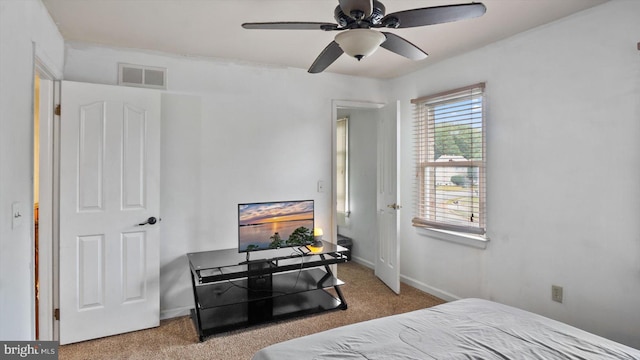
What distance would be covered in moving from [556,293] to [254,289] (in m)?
2.40

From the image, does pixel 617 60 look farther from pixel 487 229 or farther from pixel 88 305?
pixel 88 305

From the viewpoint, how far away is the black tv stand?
2.84m

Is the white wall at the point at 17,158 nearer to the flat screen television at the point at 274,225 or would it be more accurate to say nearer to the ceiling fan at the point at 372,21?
the ceiling fan at the point at 372,21

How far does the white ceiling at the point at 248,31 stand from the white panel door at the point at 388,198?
0.70 m

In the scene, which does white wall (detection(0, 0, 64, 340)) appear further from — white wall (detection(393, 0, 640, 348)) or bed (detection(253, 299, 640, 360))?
white wall (detection(393, 0, 640, 348))

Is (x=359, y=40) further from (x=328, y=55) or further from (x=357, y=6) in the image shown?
(x=328, y=55)

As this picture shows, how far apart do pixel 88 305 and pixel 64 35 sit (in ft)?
6.99

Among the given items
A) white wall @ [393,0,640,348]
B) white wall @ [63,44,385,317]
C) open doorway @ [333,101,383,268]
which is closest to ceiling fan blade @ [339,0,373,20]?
white wall @ [393,0,640,348]

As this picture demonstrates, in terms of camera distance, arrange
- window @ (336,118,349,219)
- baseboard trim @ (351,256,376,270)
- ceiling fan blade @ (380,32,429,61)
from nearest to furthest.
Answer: ceiling fan blade @ (380,32,429,61)
baseboard trim @ (351,256,376,270)
window @ (336,118,349,219)

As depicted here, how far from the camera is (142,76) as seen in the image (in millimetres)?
3104

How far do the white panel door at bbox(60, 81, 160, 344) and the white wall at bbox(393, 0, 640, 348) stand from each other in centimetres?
284

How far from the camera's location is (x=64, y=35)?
2.74m

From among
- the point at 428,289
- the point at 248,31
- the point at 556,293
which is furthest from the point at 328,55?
the point at 428,289

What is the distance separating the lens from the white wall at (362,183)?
468 cm
